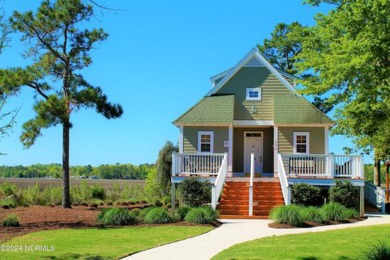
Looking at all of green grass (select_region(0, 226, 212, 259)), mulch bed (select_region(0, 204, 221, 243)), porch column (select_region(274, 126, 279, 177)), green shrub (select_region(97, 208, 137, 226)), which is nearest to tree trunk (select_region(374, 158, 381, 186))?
porch column (select_region(274, 126, 279, 177))

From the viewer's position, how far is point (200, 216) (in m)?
16.9

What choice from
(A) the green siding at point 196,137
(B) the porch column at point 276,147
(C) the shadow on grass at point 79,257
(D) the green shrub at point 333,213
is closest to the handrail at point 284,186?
(D) the green shrub at point 333,213

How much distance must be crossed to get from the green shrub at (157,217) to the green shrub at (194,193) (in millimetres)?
4266

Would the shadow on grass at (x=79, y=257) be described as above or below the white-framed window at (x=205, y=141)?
below

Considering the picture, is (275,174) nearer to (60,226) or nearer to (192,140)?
(192,140)

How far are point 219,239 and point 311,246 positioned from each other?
9.07 feet

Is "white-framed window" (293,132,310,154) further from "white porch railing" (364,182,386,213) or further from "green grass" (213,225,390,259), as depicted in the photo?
"green grass" (213,225,390,259)

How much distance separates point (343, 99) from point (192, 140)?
8.95 meters

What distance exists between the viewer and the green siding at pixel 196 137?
1025 inches

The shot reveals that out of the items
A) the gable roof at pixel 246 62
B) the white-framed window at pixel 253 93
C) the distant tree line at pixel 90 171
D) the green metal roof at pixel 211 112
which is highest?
the gable roof at pixel 246 62

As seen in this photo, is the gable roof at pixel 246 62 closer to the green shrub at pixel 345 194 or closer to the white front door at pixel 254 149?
the white front door at pixel 254 149

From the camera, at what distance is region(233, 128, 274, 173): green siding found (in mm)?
27078

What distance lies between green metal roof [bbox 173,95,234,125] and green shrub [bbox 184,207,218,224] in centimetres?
897

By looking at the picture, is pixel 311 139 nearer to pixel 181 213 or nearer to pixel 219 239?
pixel 181 213
